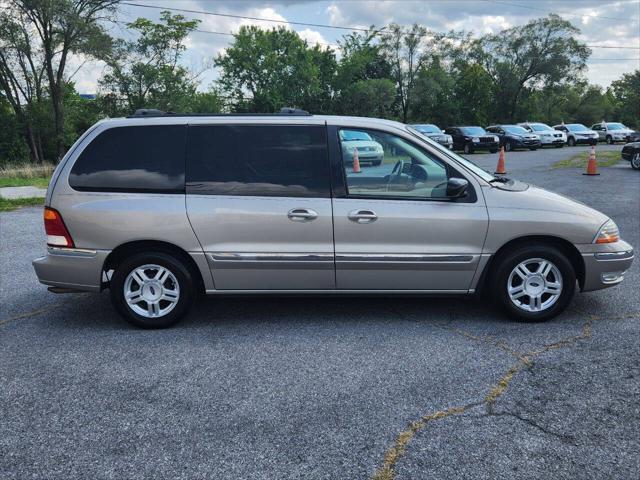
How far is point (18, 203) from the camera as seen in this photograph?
12.9 meters

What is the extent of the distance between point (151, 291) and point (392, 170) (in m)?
2.24

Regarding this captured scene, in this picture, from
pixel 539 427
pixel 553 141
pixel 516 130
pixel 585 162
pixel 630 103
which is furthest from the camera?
pixel 630 103

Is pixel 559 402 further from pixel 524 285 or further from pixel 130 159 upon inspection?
pixel 130 159

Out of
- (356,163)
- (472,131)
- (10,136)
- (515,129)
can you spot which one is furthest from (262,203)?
(10,136)

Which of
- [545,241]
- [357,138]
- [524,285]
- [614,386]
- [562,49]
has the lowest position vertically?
[614,386]

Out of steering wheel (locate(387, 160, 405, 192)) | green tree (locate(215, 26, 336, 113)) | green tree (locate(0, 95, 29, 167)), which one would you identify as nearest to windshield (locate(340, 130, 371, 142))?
steering wheel (locate(387, 160, 405, 192))

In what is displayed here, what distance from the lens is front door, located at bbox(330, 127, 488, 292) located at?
4648 mm

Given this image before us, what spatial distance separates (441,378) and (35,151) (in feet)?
153

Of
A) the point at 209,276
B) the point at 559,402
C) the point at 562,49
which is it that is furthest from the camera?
the point at 562,49

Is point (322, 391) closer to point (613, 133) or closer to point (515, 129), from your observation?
point (515, 129)

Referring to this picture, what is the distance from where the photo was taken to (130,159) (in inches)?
186

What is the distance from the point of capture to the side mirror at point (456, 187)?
4594 millimetres

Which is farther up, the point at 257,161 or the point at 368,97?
the point at 368,97

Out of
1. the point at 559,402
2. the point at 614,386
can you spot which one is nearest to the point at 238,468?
the point at 559,402
